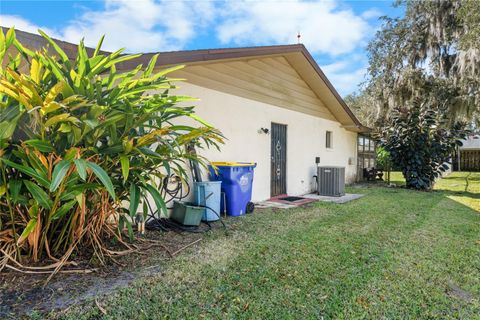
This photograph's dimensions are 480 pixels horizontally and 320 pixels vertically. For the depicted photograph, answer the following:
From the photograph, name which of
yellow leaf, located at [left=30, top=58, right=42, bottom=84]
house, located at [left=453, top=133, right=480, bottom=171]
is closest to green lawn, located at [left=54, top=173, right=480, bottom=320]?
yellow leaf, located at [left=30, top=58, right=42, bottom=84]

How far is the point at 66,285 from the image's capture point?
2541 millimetres

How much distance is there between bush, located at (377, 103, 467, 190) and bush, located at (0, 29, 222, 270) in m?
9.41

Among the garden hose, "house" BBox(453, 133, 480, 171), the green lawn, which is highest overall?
"house" BBox(453, 133, 480, 171)

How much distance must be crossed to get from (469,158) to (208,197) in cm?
2639

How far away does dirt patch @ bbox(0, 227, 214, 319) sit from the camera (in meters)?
2.21

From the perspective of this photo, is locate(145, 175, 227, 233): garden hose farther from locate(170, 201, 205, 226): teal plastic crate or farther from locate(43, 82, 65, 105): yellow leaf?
locate(43, 82, 65, 105): yellow leaf

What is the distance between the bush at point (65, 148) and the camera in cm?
237

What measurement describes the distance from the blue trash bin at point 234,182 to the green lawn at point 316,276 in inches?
22.5

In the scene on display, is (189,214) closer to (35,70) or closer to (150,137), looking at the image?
(150,137)

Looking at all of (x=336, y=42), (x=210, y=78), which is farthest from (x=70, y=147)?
(x=336, y=42)

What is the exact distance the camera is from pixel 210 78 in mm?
5734

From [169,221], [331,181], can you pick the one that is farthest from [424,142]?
[169,221]

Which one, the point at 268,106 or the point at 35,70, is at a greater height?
the point at 268,106

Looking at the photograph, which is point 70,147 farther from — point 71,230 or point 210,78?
point 210,78
